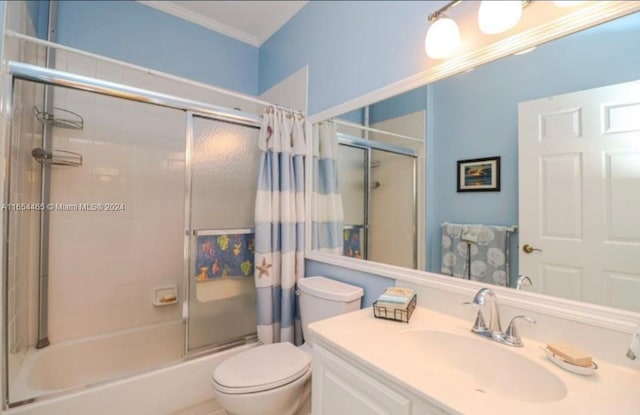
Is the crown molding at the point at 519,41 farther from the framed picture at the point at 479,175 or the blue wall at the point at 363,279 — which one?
the blue wall at the point at 363,279

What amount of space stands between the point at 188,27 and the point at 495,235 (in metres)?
2.63

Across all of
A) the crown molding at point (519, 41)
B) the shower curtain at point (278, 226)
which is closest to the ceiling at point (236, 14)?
the shower curtain at point (278, 226)

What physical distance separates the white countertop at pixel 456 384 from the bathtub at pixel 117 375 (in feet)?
3.39

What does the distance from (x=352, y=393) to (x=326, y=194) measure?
3.89 feet

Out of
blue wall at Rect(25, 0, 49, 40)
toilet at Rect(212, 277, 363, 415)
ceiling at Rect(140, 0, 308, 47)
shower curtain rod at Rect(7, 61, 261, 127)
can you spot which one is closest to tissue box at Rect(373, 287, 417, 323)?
toilet at Rect(212, 277, 363, 415)

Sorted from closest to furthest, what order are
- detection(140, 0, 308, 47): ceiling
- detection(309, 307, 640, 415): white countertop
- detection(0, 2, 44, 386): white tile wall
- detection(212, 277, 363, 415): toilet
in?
detection(309, 307, 640, 415): white countertop
detection(212, 277, 363, 415): toilet
detection(0, 2, 44, 386): white tile wall
detection(140, 0, 308, 47): ceiling

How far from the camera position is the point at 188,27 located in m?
2.24

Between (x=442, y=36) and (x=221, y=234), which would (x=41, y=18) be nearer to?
(x=221, y=234)

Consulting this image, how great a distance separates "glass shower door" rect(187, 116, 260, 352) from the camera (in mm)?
1692

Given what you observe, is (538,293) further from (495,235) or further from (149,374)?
(149,374)

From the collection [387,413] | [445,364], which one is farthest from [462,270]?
[387,413]

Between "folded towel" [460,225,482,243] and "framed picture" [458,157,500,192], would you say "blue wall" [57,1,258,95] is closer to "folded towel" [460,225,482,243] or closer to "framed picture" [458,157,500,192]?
"framed picture" [458,157,500,192]

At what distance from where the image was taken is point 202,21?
2.27 m

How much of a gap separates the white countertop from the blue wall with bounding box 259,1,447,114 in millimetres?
1116
